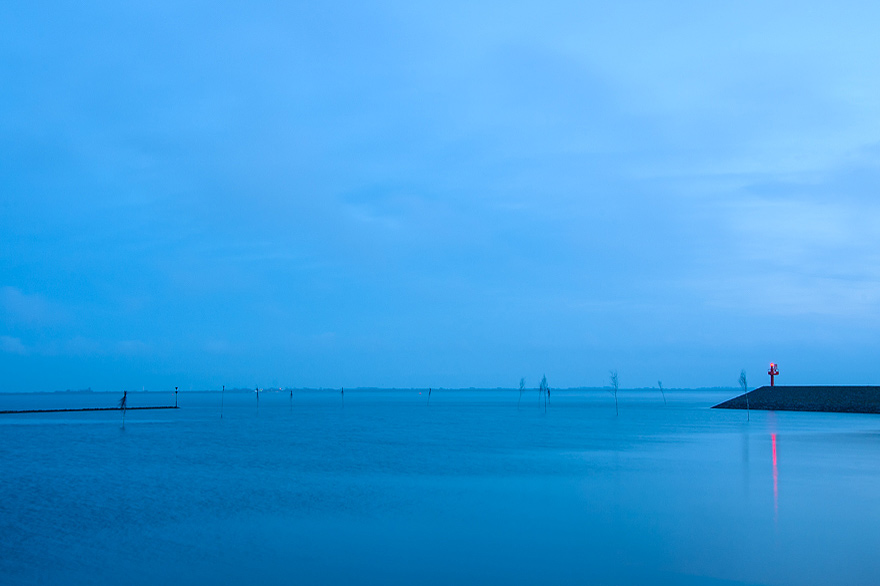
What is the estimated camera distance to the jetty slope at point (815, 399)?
88500mm

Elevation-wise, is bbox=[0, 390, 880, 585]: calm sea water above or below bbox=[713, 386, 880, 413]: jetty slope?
above

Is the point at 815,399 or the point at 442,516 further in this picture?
the point at 815,399

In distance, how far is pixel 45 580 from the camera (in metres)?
14.9

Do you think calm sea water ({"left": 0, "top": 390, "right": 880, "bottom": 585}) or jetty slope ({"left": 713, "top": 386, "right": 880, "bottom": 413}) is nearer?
calm sea water ({"left": 0, "top": 390, "right": 880, "bottom": 585})

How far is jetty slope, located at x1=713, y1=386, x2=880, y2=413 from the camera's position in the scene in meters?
88.5

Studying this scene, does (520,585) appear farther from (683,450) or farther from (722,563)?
(683,450)

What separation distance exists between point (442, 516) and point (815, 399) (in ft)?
307

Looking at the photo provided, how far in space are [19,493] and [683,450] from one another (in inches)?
1476

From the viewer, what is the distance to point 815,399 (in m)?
96.9

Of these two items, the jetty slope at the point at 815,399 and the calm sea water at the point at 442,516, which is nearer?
the calm sea water at the point at 442,516

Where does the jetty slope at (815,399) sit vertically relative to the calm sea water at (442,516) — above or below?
below

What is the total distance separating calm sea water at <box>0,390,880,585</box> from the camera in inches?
613

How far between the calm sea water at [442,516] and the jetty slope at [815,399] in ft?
184

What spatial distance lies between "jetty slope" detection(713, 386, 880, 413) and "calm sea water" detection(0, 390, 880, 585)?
56.0m
